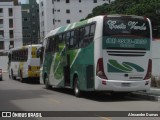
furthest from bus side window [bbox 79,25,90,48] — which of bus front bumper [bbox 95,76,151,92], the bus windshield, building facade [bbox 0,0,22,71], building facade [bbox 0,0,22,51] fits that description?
building facade [bbox 0,0,22,51]

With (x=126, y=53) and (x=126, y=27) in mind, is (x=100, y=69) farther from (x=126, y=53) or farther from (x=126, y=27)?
(x=126, y=27)

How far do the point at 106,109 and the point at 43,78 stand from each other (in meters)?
13.4

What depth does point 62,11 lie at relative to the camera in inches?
4906

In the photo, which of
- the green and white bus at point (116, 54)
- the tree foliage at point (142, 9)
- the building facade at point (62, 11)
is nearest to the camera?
the green and white bus at point (116, 54)

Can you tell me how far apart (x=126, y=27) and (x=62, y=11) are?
105171mm

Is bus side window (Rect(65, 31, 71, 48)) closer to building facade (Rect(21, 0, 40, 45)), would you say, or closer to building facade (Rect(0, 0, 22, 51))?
building facade (Rect(0, 0, 22, 51))

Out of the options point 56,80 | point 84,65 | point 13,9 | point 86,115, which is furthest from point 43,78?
point 13,9

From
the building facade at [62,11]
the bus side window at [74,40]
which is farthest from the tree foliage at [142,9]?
the building facade at [62,11]

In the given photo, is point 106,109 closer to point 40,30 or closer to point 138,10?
point 138,10

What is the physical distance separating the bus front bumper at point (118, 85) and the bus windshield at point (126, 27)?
2.00 meters

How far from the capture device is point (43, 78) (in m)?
29.9

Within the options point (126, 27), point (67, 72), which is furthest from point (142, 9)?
point (126, 27)

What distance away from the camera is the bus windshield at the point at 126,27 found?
20.0 m

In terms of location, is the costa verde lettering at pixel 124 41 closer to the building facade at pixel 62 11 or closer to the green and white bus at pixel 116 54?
the green and white bus at pixel 116 54
